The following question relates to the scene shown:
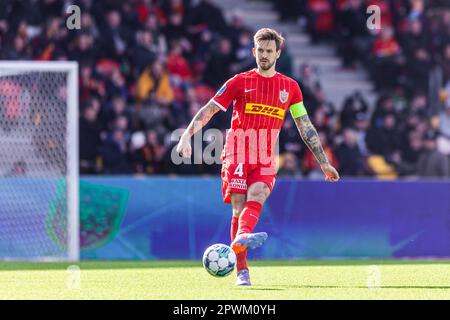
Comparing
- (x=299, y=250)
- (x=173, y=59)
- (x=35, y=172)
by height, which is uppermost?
(x=173, y=59)

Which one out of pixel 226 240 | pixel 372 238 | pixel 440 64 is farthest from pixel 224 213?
pixel 440 64

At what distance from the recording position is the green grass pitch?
859cm

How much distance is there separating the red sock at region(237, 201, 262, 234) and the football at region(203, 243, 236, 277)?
228mm

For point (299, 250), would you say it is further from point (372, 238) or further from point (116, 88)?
point (116, 88)

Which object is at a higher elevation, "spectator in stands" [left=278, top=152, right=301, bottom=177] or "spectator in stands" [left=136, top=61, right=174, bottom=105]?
"spectator in stands" [left=136, top=61, right=174, bottom=105]

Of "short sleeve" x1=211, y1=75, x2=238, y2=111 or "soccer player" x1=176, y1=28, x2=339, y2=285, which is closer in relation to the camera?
"soccer player" x1=176, y1=28, x2=339, y2=285

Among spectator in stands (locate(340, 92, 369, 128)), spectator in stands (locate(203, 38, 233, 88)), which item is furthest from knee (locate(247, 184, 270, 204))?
spectator in stands (locate(340, 92, 369, 128))

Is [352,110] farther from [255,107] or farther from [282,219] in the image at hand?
[255,107]

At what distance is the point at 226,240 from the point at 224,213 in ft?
1.25

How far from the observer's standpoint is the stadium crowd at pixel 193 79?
1638 centimetres

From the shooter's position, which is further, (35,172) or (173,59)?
(173,59)

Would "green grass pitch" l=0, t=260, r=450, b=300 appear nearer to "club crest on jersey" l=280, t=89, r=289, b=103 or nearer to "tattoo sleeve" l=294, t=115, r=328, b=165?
"tattoo sleeve" l=294, t=115, r=328, b=165

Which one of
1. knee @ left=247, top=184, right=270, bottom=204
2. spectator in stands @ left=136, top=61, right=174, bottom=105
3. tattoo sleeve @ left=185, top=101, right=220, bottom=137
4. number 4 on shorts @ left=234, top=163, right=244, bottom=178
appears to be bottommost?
knee @ left=247, top=184, right=270, bottom=204

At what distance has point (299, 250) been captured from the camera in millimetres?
15469
